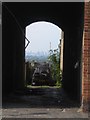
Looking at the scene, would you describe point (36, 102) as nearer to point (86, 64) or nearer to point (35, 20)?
point (86, 64)

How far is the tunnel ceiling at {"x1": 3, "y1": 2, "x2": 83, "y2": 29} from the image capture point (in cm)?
2065

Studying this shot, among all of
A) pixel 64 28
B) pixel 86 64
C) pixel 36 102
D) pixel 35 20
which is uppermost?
pixel 35 20

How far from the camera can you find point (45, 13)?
24859 mm

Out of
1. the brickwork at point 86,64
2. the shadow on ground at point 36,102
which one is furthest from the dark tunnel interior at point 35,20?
the brickwork at point 86,64

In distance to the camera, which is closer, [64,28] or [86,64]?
[86,64]

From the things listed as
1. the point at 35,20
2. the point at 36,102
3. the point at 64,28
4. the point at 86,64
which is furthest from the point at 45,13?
the point at 86,64

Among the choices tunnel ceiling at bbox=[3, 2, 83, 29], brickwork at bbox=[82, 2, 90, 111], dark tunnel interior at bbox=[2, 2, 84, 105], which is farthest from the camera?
tunnel ceiling at bbox=[3, 2, 83, 29]

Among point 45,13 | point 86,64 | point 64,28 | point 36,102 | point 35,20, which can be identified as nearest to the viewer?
point 86,64

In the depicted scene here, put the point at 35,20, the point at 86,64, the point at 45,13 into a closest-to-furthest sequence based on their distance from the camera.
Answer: the point at 86,64, the point at 45,13, the point at 35,20

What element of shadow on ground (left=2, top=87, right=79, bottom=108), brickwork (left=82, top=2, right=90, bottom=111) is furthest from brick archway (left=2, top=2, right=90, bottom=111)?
shadow on ground (left=2, top=87, right=79, bottom=108)

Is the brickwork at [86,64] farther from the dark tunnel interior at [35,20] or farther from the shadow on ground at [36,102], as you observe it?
the dark tunnel interior at [35,20]

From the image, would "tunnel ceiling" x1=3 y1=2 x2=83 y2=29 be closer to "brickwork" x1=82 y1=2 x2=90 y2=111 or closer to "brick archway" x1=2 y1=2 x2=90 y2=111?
"brick archway" x1=2 y1=2 x2=90 y2=111

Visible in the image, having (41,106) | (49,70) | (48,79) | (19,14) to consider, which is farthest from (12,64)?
(49,70)

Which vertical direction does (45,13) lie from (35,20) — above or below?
above
